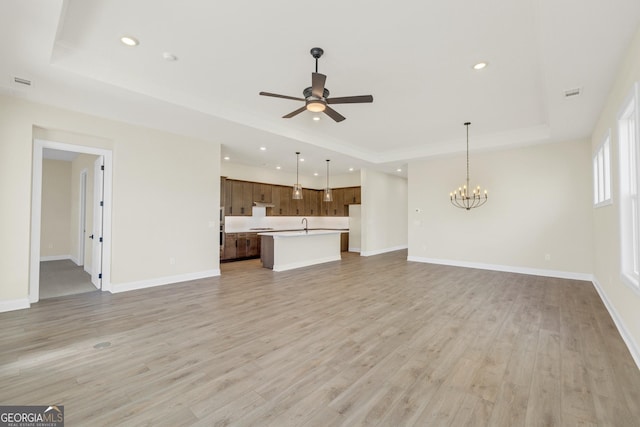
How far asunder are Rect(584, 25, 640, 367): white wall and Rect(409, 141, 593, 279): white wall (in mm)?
947

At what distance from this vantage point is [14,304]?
382 centimetres

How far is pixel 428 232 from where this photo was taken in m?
7.82

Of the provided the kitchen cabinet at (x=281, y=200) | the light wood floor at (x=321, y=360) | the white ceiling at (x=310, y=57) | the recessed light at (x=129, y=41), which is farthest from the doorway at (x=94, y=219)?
the kitchen cabinet at (x=281, y=200)

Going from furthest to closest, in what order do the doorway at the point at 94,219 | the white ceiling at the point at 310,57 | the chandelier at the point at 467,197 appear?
the chandelier at the point at 467,197
the doorway at the point at 94,219
the white ceiling at the point at 310,57

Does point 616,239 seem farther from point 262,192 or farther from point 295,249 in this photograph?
point 262,192

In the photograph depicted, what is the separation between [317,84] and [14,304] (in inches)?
198

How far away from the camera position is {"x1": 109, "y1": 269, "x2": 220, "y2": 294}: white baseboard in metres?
4.73

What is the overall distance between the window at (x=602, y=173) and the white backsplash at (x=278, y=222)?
7293mm

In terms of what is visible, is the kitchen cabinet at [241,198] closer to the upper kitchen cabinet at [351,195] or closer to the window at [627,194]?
the upper kitchen cabinet at [351,195]

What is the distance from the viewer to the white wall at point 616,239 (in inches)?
102

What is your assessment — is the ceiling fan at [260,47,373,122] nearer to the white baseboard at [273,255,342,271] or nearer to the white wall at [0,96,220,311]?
the white wall at [0,96,220,311]

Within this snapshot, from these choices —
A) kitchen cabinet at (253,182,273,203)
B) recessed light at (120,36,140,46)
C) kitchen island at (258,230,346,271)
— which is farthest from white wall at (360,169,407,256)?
recessed light at (120,36,140,46)

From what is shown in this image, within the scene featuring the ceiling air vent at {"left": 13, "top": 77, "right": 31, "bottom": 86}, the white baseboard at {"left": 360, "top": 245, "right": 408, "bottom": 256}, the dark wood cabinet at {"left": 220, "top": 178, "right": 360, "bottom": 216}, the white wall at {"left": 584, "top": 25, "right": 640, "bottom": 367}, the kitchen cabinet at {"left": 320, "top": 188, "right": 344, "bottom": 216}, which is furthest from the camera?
the kitchen cabinet at {"left": 320, "top": 188, "right": 344, "bottom": 216}

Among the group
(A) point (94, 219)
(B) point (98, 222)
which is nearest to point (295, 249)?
(B) point (98, 222)
